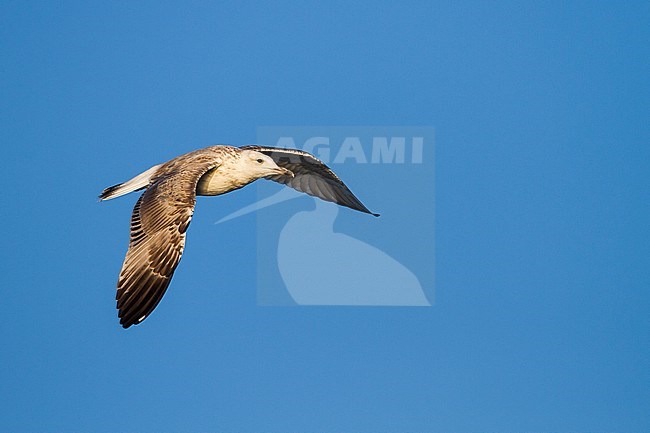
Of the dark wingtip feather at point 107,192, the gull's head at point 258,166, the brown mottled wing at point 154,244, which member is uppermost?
the gull's head at point 258,166

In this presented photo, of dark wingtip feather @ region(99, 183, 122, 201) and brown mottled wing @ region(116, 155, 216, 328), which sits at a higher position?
dark wingtip feather @ region(99, 183, 122, 201)

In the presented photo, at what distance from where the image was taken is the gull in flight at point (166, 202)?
1252 cm

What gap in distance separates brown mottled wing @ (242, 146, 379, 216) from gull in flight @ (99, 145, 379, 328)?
0.27 metres

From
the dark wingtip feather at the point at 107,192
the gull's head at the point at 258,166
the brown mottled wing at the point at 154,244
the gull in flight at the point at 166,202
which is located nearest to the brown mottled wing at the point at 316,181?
the gull in flight at the point at 166,202

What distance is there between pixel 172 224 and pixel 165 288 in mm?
850

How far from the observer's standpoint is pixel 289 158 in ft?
56.6

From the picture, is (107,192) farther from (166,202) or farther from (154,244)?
(154,244)

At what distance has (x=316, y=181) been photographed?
17688mm

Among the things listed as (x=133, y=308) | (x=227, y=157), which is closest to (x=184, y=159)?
(x=227, y=157)

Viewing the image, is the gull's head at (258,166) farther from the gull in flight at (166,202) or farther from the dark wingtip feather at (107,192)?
the dark wingtip feather at (107,192)

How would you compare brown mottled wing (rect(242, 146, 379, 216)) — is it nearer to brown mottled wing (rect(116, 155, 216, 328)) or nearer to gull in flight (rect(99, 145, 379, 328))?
gull in flight (rect(99, 145, 379, 328))

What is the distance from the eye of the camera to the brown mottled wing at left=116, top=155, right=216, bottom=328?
1243 cm

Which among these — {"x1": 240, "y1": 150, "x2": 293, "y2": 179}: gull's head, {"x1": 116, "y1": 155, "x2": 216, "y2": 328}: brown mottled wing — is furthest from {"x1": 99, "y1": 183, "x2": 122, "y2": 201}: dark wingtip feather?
{"x1": 240, "y1": 150, "x2": 293, "y2": 179}: gull's head

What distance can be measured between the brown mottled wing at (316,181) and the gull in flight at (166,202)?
0.90 feet
